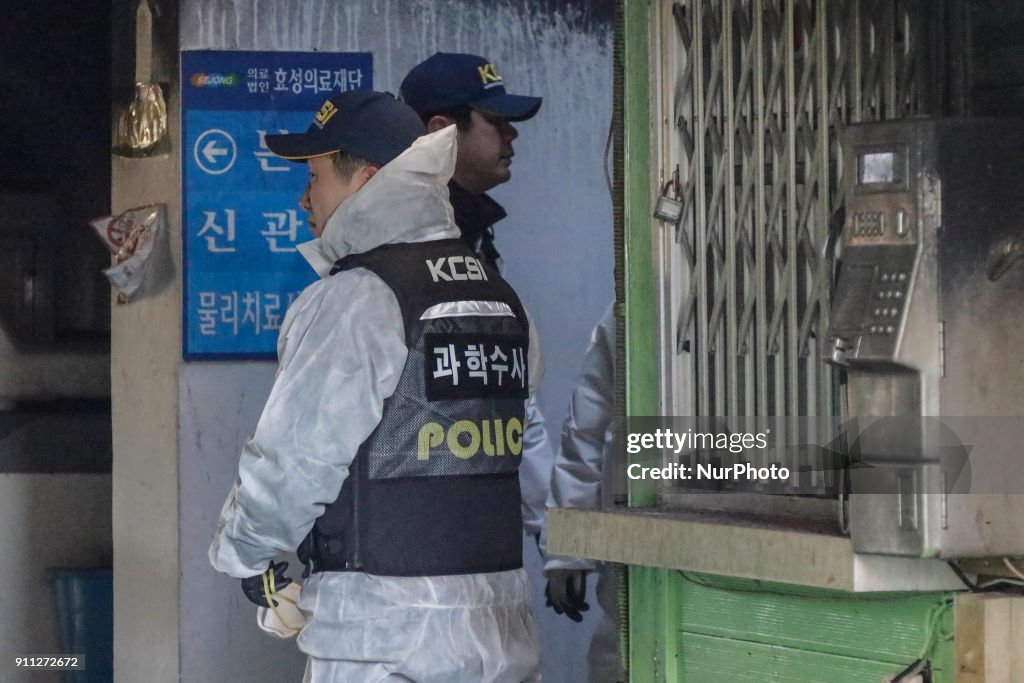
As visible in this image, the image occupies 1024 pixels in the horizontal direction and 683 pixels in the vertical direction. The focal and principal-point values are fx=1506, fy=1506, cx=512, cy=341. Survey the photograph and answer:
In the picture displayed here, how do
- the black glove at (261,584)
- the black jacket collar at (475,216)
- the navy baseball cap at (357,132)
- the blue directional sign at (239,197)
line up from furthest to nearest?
the blue directional sign at (239,197)
the black jacket collar at (475,216)
the navy baseball cap at (357,132)
the black glove at (261,584)

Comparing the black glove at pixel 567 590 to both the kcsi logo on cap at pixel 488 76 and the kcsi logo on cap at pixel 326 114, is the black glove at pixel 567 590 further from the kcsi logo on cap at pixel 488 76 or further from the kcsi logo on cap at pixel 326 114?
the kcsi logo on cap at pixel 326 114

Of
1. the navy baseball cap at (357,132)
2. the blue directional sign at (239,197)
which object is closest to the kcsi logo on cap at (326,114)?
the navy baseball cap at (357,132)

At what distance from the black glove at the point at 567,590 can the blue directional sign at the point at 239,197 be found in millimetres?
1071

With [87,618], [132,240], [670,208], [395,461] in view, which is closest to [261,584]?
[395,461]

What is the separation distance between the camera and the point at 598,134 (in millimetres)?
4707

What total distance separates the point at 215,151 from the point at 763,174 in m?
2.04

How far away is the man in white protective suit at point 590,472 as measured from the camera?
3.99 metres

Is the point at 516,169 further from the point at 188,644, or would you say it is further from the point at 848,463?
the point at 848,463

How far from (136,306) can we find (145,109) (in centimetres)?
56

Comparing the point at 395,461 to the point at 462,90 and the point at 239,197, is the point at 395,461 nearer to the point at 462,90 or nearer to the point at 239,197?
the point at 462,90

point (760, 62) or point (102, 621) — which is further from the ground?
point (760, 62)

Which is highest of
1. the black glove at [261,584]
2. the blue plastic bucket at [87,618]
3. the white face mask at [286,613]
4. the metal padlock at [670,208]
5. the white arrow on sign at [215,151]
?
the white arrow on sign at [215,151]

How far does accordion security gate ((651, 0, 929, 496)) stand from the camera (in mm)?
2613

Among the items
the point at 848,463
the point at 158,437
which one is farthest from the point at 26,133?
the point at 848,463
